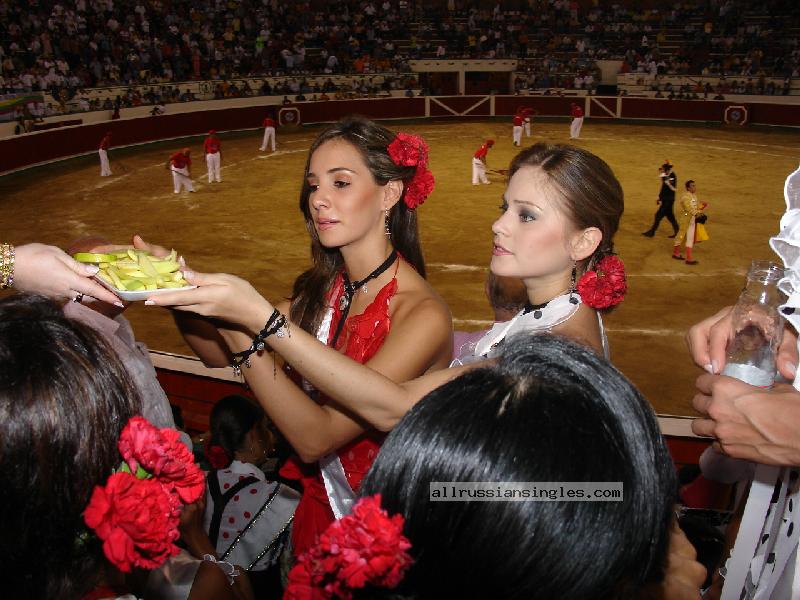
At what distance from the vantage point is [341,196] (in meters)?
2.94

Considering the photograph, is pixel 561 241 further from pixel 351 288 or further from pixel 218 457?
pixel 218 457

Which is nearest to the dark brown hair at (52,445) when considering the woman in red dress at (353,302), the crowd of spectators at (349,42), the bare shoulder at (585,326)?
the woman in red dress at (353,302)

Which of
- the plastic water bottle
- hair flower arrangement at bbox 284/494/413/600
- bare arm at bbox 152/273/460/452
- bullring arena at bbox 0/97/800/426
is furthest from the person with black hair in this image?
hair flower arrangement at bbox 284/494/413/600

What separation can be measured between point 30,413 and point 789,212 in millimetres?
1862

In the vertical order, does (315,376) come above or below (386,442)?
below

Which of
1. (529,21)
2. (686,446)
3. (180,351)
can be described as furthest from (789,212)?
(529,21)

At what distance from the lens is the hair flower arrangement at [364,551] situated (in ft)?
3.29

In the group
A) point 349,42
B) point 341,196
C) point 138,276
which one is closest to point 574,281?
point 341,196

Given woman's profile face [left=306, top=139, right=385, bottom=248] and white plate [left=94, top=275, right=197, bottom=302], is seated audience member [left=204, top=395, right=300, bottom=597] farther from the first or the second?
white plate [left=94, top=275, right=197, bottom=302]

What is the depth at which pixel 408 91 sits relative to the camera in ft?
95.7

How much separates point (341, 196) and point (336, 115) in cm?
2541

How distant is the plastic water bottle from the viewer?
184 centimetres

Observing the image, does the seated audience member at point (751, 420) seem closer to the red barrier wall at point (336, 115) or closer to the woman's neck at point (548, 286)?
the woman's neck at point (548, 286)

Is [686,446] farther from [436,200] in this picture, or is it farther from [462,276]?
[436,200]
